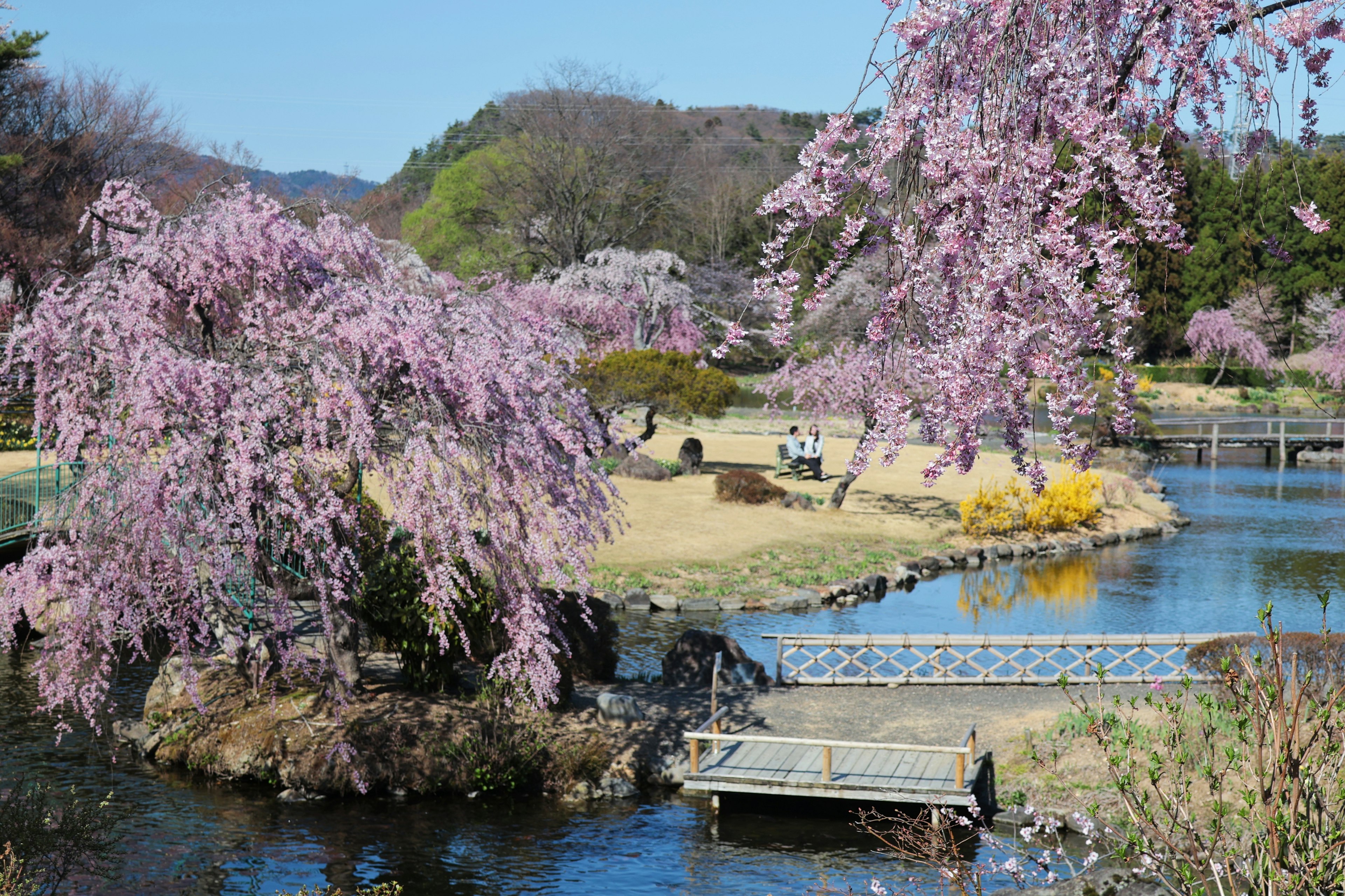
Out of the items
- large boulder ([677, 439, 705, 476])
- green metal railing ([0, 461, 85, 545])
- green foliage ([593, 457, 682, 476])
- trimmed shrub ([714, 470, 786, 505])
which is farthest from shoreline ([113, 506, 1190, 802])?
large boulder ([677, 439, 705, 476])

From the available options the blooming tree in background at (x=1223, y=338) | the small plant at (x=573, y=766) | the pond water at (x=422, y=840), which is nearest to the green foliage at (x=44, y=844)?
the pond water at (x=422, y=840)

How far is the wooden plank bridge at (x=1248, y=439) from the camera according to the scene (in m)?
52.4

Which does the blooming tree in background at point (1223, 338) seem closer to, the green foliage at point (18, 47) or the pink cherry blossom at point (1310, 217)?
the green foliage at point (18, 47)

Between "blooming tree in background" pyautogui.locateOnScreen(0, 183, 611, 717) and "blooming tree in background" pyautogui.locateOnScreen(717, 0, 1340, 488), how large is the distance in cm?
756

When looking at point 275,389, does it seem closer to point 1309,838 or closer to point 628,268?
point 1309,838

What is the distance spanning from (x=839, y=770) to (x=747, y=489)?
61.2 ft

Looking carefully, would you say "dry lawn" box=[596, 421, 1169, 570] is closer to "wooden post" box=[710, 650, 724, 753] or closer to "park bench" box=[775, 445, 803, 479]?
"park bench" box=[775, 445, 803, 479]

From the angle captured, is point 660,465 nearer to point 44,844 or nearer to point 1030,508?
point 1030,508

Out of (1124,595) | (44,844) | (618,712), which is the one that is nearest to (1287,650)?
(618,712)

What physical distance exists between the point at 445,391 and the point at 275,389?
173cm

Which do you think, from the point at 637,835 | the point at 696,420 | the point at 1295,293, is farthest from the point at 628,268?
the point at 1295,293

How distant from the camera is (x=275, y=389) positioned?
12516 millimetres

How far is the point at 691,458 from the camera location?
122ft

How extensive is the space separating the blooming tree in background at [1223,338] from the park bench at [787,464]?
46.1m
